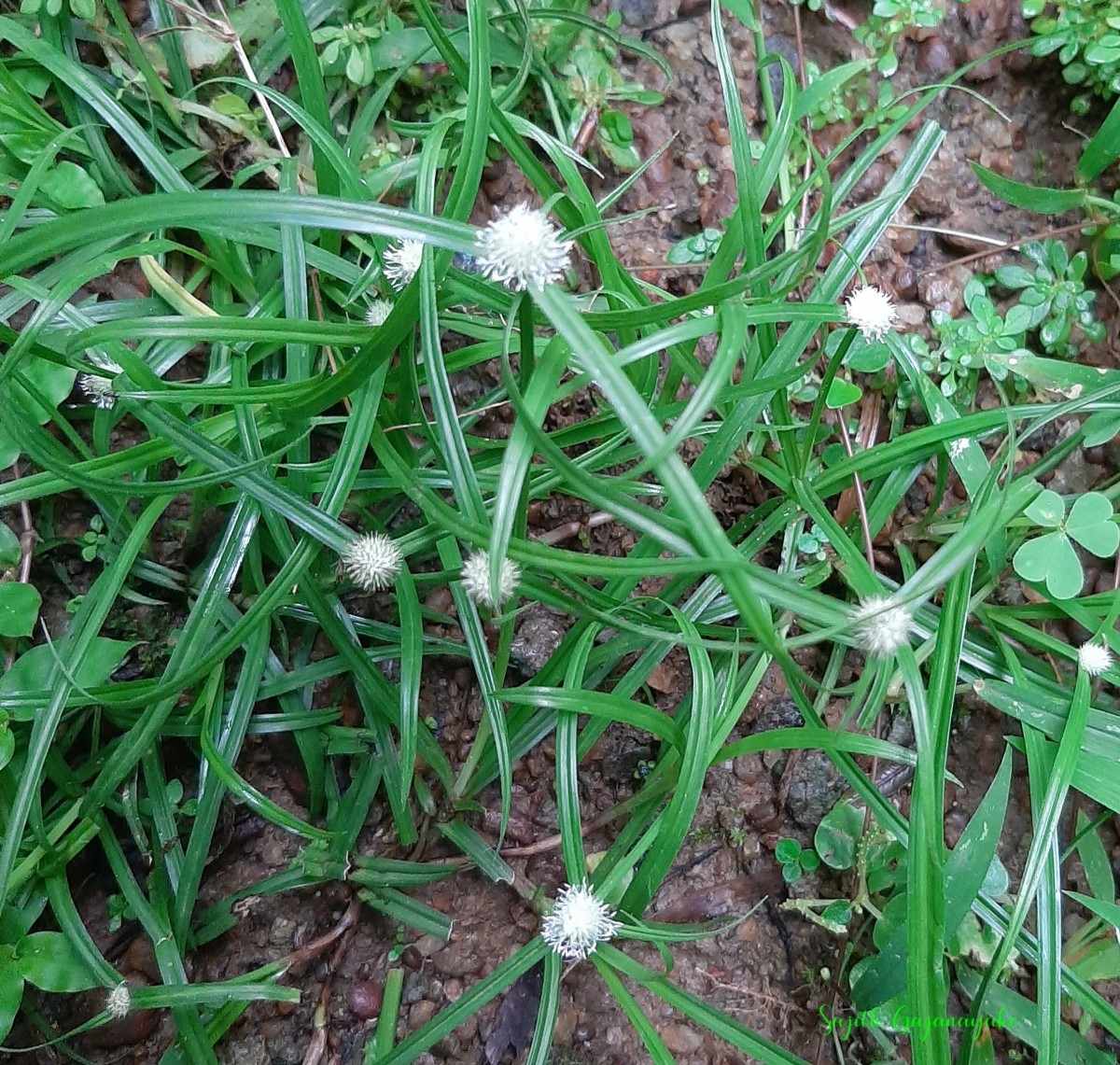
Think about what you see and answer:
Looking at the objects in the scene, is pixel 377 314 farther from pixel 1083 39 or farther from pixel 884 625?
pixel 1083 39

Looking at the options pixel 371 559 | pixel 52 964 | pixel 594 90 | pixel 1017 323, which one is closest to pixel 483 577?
pixel 371 559

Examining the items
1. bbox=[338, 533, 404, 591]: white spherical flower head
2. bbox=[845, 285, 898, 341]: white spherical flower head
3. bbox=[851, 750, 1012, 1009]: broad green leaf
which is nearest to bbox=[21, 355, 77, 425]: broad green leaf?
bbox=[338, 533, 404, 591]: white spherical flower head

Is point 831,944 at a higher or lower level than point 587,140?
lower

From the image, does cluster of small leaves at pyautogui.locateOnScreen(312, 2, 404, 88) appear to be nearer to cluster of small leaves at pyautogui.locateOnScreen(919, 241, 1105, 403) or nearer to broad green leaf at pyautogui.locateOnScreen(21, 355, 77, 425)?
broad green leaf at pyautogui.locateOnScreen(21, 355, 77, 425)

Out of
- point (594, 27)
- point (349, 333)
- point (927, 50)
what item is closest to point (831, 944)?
point (349, 333)

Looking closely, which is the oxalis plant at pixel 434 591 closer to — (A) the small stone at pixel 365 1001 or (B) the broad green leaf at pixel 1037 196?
(A) the small stone at pixel 365 1001

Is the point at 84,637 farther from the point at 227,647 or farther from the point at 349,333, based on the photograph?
the point at 349,333
